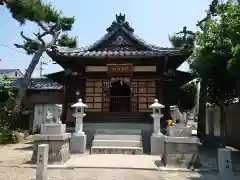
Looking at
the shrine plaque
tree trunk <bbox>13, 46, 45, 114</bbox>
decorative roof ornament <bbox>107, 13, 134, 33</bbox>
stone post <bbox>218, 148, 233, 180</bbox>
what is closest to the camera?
stone post <bbox>218, 148, 233, 180</bbox>

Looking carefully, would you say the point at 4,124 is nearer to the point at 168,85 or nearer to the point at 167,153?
the point at 168,85

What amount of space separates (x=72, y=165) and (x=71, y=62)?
8428 mm

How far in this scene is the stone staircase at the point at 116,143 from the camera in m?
12.7

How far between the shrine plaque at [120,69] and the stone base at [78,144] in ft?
16.2

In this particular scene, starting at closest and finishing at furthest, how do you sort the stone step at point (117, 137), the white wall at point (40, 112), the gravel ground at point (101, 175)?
the gravel ground at point (101, 175) < the stone step at point (117, 137) < the white wall at point (40, 112)

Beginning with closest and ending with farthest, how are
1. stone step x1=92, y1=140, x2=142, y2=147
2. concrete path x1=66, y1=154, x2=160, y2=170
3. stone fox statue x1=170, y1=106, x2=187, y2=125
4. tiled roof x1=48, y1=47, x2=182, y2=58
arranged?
1. concrete path x1=66, y1=154, x2=160, y2=170
2. stone fox statue x1=170, y1=106, x2=187, y2=125
3. stone step x1=92, y1=140, x2=142, y2=147
4. tiled roof x1=48, y1=47, x2=182, y2=58

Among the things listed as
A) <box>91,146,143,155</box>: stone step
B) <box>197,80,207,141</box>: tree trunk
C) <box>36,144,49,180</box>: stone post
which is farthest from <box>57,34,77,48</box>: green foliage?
<box>36,144,49,180</box>: stone post

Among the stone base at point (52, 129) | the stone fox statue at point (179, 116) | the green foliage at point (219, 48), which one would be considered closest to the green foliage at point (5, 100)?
the stone base at point (52, 129)

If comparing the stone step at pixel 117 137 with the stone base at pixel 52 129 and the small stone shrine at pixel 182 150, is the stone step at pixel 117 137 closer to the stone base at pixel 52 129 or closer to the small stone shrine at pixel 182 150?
the stone base at pixel 52 129

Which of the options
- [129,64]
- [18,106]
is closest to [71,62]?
[129,64]

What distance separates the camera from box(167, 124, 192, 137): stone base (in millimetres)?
10023

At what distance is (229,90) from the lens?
14.7 m

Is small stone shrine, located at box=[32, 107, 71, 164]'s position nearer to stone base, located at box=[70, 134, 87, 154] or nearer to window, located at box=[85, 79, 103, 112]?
stone base, located at box=[70, 134, 87, 154]

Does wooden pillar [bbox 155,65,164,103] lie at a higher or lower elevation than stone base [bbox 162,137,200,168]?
higher
